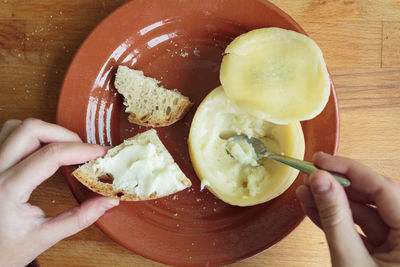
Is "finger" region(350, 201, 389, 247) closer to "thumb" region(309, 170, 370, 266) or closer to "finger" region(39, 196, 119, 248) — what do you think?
"thumb" region(309, 170, 370, 266)

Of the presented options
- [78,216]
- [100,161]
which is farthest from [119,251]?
[100,161]

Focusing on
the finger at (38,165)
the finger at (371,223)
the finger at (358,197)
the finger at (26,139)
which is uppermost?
the finger at (26,139)

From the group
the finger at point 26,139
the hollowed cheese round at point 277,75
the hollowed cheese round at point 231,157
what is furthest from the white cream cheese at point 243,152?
the finger at point 26,139

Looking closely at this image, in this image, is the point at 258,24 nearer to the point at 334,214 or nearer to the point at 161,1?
the point at 161,1

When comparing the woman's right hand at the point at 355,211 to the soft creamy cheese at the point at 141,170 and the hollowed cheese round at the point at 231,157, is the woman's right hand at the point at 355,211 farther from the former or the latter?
the soft creamy cheese at the point at 141,170

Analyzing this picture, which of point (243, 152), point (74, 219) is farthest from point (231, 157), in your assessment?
point (74, 219)

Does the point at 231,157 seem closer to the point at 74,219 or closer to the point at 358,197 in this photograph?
the point at 358,197
